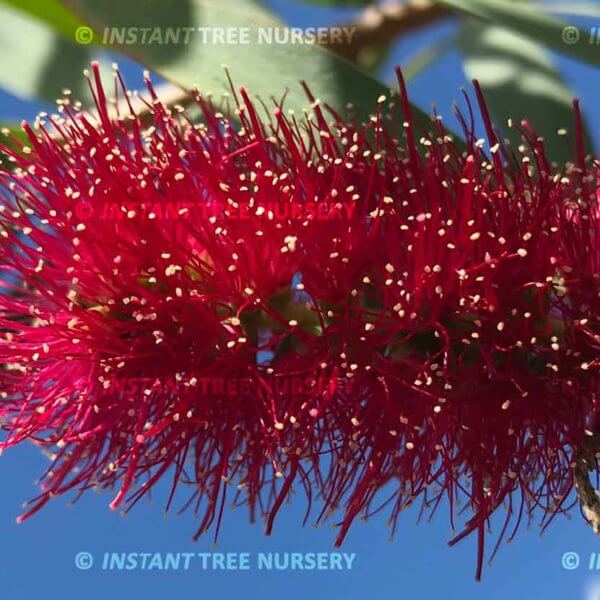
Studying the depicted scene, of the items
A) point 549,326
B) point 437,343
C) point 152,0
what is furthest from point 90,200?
point 549,326

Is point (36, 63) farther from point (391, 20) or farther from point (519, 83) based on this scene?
point (519, 83)

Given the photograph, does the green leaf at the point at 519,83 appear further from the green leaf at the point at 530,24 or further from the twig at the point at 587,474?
the twig at the point at 587,474

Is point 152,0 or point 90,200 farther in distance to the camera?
point 152,0

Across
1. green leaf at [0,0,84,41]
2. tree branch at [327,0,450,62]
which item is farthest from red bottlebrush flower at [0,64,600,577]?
tree branch at [327,0,450,62]

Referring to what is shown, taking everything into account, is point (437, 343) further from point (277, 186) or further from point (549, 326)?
point (277, 186)

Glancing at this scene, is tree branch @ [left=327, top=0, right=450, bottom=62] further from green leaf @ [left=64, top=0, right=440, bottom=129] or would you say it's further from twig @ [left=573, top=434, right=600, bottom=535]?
twig @ [left=573, top=434, right=600, bottom=535]
